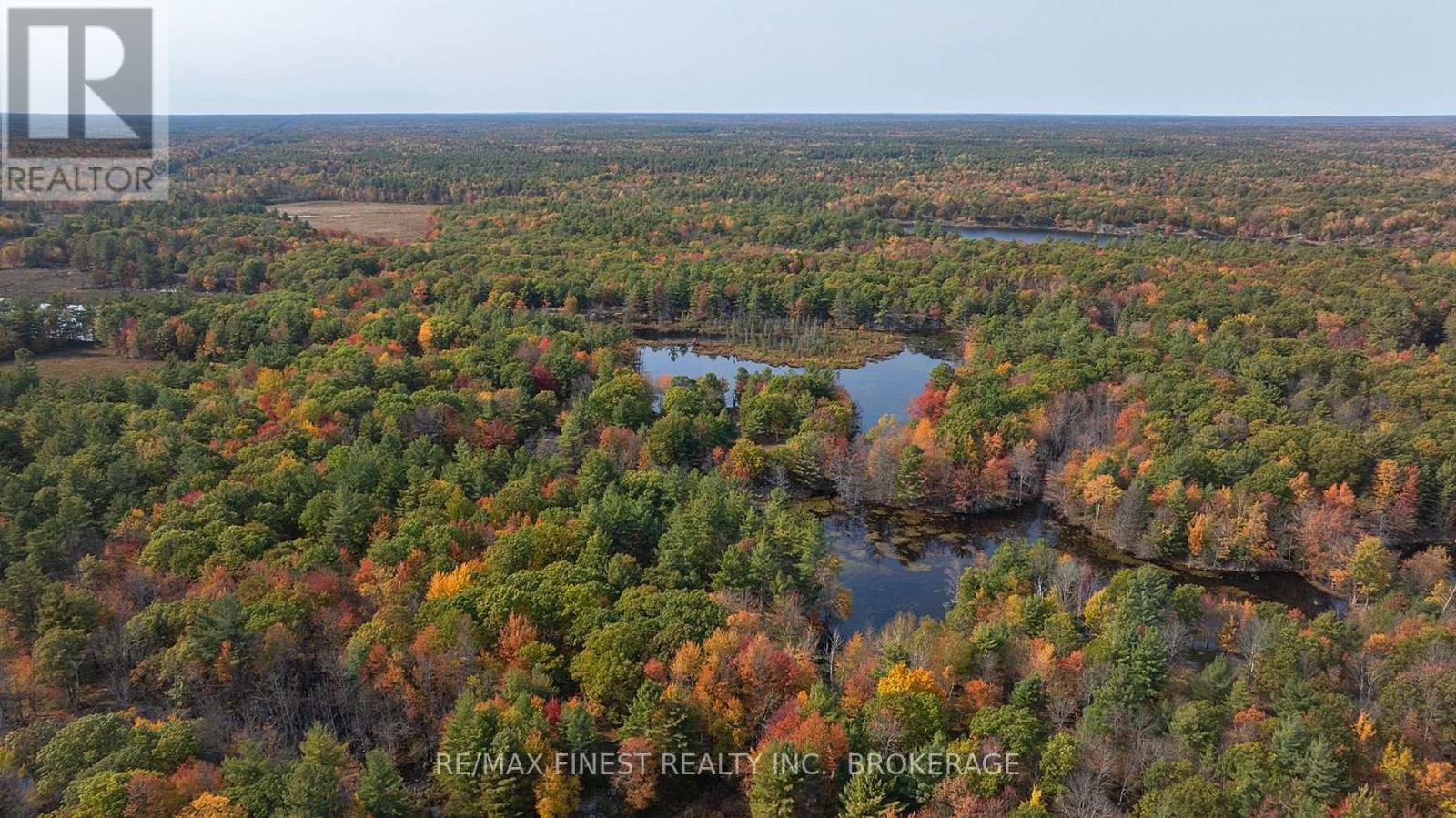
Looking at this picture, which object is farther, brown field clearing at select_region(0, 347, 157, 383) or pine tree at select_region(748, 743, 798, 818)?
brown field clearing at select_region(0, 347, 157, 383)

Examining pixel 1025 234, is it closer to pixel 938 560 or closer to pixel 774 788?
pixel 938 560

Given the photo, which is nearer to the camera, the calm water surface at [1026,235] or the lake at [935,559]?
the lake at [935,559]

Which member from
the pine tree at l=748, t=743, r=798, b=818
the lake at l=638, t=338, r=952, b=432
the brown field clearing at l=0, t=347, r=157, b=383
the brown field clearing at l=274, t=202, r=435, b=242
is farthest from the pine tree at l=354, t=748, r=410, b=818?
the brown field clearing at l=274, t=202, r=435, b=242

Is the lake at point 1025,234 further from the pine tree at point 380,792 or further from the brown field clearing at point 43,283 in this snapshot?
the pine tree at point 380,792

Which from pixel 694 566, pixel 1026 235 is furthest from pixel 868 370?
pixel 1026 235

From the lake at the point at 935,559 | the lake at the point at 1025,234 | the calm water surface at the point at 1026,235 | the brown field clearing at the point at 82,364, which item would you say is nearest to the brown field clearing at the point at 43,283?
the brown field clearing at the point at 82,364

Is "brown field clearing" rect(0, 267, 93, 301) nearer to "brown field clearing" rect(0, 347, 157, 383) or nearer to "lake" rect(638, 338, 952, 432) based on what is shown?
"brown field clearing" rect(0, 347, 157, 383)

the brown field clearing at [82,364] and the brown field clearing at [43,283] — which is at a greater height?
the brown field clearing at [43,283]
